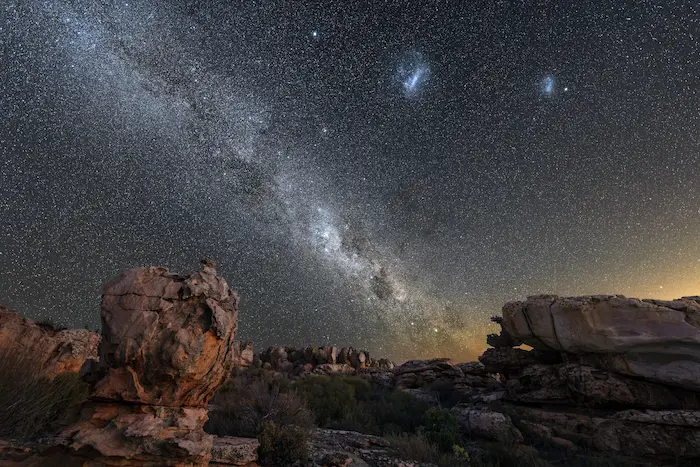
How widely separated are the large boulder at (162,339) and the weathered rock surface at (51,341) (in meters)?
6.50

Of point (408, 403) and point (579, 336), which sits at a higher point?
point (579, 336)

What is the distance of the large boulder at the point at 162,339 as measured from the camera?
4.40m

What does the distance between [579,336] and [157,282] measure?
612 inches

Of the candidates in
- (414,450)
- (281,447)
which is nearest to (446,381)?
(414,450)

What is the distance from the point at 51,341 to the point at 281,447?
409 inches

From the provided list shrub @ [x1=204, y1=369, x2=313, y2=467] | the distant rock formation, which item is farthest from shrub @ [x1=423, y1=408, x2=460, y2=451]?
the distant rock formation

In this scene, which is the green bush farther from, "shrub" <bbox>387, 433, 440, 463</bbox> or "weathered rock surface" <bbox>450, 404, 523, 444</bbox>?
"weathered rock surface" <bbox>450, 404, 523, 444</bbox>

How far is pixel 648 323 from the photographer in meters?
12.6

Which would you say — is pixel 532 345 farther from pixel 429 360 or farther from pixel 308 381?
pixel 308 381

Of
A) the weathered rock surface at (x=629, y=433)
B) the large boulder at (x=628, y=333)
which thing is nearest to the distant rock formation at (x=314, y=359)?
the large boulder at (x=628, y=333)

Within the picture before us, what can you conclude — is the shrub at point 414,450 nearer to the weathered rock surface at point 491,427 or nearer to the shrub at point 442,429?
the shrub at point 442,429

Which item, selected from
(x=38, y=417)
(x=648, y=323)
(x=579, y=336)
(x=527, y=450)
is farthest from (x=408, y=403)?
(x=38, y=417)

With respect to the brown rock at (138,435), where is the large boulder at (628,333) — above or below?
above

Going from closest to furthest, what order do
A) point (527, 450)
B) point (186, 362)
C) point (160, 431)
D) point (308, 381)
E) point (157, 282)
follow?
point (160, 431), point (186, 362), point (157, 282), point (527, 450), point (308, 381)
